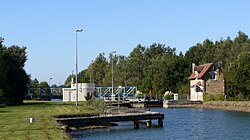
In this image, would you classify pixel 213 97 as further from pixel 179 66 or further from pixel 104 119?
→ pixel 104 119

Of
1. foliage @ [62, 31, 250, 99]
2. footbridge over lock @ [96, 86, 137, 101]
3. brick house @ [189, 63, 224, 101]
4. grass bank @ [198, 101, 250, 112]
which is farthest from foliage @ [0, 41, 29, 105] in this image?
brick house @ [189, 63, 224, 101]

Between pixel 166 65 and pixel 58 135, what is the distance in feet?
311

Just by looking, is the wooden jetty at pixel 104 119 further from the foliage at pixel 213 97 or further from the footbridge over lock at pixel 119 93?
the footbridge over lock at pixel 119 93

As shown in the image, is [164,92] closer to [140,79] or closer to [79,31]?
[140,79]

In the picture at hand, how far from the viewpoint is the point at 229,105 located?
80562 mm

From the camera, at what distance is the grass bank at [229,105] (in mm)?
75012

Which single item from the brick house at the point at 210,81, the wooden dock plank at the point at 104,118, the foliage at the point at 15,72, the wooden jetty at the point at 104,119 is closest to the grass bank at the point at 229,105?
the brick house at the point at 210,81

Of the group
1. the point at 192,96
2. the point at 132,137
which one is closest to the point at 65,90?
the point at 192,96

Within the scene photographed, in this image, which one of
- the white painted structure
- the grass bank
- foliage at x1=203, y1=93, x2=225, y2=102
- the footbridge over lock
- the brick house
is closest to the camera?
the grass bank

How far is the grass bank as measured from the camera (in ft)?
246

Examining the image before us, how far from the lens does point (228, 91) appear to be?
9131 cm

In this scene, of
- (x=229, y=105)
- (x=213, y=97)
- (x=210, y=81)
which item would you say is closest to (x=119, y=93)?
(x=210, y=81)

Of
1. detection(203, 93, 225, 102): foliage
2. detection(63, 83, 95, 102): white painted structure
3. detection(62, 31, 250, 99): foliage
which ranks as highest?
detection(62, 31, 250, 99): foliage

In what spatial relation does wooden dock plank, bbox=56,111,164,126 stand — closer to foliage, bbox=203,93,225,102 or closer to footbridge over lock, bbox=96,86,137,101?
foliage, bbox=203,93,225,102
